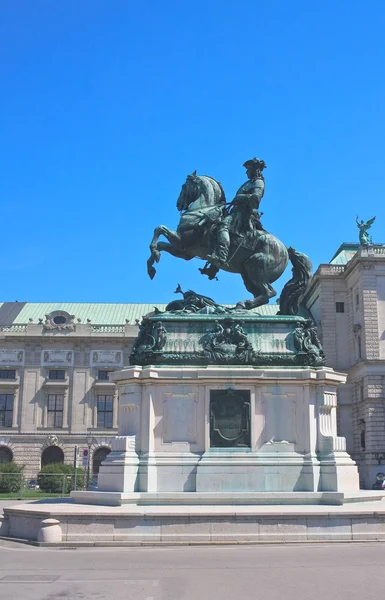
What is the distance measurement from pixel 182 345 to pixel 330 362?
5553cm

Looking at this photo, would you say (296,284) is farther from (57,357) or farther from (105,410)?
(57,357)

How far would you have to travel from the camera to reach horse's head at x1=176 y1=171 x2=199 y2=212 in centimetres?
1780

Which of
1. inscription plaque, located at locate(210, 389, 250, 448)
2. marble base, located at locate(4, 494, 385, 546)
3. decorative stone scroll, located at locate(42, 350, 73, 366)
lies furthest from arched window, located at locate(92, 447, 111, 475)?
marble base, located at locate(4, 494, 385, 546)

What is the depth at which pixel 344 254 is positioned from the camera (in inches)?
3034

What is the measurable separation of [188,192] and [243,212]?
1.57 metres

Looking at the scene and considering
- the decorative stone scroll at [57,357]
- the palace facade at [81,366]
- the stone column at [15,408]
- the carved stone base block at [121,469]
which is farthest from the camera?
the decorative stone scroll at [57,357]

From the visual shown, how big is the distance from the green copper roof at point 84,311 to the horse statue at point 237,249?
61249 millimetres

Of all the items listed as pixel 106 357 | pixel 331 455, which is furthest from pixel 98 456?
pixel 331 455

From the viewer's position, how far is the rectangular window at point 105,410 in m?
72.9

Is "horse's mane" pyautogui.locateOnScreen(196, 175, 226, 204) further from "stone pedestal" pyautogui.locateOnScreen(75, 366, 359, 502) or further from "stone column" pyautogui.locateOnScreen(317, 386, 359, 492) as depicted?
"stone column" pyautogui.locateOnScreen(317, 386, 359, 492)

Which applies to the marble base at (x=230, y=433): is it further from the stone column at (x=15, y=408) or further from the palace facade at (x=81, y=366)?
the stone column at (x=15, y=408)

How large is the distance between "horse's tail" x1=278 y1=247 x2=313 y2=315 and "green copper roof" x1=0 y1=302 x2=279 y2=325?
61.1 metres

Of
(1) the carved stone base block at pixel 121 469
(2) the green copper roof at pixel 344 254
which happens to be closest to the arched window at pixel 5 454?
(2) the green copper roof at pixel 344 254

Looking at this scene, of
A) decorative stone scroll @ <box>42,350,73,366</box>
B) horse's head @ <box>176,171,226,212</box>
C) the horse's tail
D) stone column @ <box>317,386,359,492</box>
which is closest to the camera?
stone column @ <box>317,386,359,492</box>
